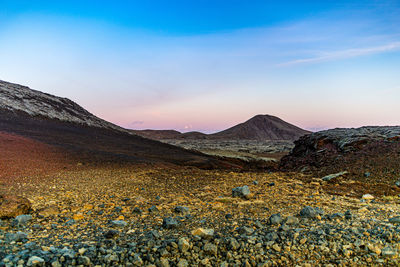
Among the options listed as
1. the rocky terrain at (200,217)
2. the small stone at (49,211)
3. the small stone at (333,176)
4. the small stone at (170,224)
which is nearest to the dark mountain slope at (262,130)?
the small stone at (333,176)

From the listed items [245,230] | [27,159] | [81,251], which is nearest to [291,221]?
[245,230]

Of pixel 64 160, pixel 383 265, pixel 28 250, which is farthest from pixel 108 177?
pixel 383 265

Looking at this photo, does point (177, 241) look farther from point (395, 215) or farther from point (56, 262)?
point (395, 215)

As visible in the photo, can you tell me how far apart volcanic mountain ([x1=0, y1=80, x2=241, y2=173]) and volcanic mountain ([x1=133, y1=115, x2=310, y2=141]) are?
3528 inches

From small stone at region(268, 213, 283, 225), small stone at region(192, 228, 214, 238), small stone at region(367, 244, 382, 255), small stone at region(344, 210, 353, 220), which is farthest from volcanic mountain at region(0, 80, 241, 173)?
small stone at region(367, 244, 382, 255)

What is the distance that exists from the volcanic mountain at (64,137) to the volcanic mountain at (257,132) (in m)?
Answer: 89.6

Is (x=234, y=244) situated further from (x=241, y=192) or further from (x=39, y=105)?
(x=39, y=105)

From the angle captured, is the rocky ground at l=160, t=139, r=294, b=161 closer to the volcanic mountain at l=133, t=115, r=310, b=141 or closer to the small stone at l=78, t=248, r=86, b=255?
the small stone at l=78, t=248, r=86, b=255

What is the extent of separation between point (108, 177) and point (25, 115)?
1250 inches

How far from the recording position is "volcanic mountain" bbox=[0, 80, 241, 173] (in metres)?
17.8

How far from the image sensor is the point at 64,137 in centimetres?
2714

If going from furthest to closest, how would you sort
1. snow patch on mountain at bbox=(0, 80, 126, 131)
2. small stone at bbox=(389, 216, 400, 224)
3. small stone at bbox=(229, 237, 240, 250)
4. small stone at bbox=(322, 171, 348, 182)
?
1. snow patch on mountain at bbox=(0, 80, 126, 131)
2. small stone at bbox=(322, 171, 348, 182)
3. small stone at bbox=(389, 216, 400, 224)
4. small stone at bbox=(229, 237, 240, 250)

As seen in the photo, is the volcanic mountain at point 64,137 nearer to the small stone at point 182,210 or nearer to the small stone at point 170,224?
the small stone at point 182,210

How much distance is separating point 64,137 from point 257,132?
129112 mm
